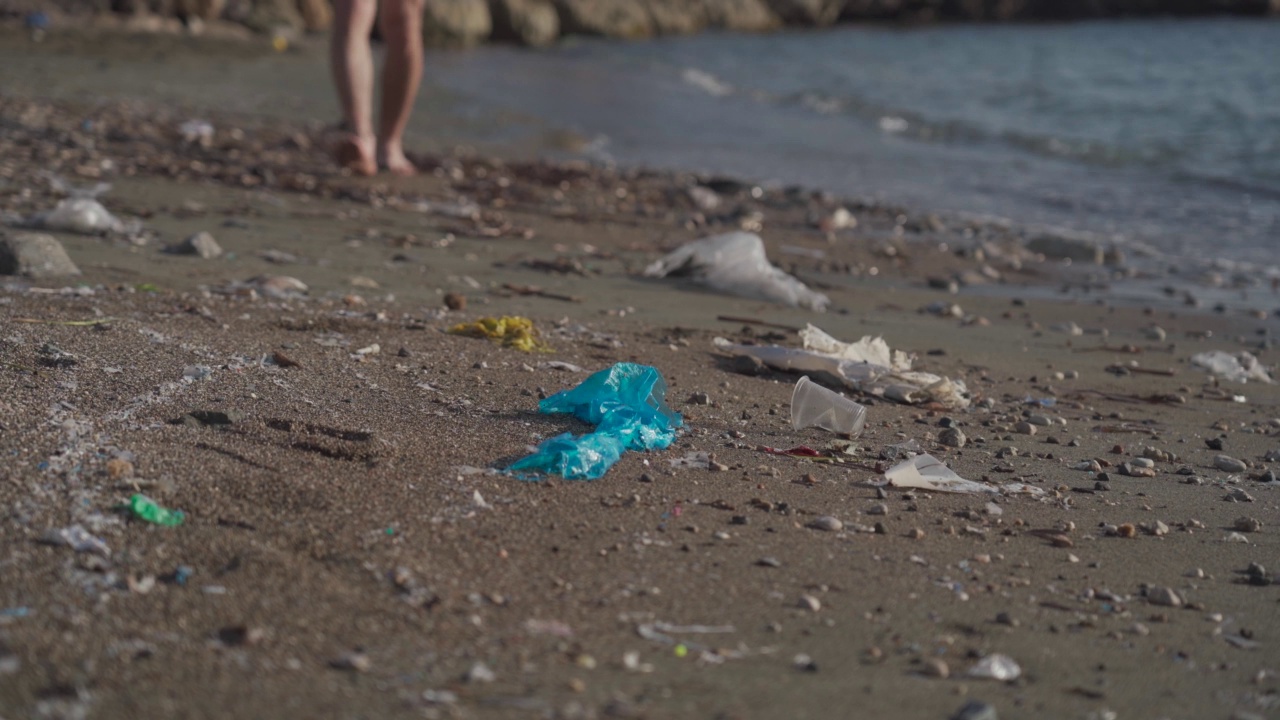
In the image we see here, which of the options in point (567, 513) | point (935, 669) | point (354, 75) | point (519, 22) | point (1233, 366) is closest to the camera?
point (935, 669)

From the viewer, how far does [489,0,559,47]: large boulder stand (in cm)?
2206

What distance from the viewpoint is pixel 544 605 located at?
185 centimetres

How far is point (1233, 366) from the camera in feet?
13.1

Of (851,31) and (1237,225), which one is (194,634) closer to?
(1237,225)

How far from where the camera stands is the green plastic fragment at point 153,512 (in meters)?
1.92

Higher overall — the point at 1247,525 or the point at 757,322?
the point at 1247,525

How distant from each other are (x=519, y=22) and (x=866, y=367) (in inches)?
791

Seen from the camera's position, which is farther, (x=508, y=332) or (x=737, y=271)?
(x=737, y=271)

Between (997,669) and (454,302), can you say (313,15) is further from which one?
(997,669)

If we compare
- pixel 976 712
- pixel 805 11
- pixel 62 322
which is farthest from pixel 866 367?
pixel 805 11

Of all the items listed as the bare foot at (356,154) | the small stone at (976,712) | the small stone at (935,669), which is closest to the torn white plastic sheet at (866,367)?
the small stone at (935,669)

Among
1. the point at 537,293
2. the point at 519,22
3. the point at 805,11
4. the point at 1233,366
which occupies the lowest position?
the point at 537,293

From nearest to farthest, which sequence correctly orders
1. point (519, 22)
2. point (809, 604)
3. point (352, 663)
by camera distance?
point (352, 663) → point (809, 604) → point (519, 22)

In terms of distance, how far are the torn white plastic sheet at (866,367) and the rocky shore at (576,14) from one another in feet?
38.9
